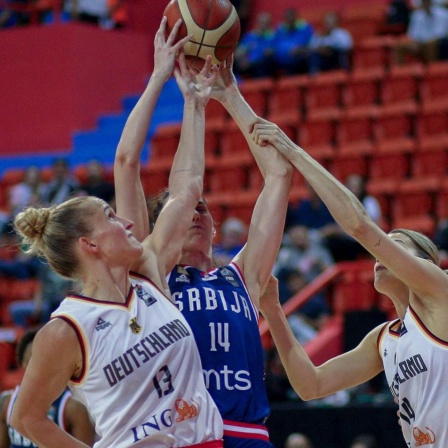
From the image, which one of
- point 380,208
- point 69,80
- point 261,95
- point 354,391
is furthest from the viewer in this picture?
point 69,80

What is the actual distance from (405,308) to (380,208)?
7.04m

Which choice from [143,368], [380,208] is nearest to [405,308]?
[143,368]

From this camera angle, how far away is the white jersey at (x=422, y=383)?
4012 mm

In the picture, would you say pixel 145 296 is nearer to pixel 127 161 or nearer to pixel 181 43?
pixel 127 161

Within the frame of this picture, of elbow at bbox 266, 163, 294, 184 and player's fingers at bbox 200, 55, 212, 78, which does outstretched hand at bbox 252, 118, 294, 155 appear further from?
player's fingers at bbox 200, 55, 212, 78

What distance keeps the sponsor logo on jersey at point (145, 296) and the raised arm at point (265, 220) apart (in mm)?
544

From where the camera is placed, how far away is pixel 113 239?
3.61 meters

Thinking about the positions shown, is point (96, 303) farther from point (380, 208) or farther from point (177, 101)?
point (177, 101)

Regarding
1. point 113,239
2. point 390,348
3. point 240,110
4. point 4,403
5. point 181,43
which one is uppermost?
point 181,43

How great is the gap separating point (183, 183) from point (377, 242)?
0.75 meters

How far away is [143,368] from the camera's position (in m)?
3.43

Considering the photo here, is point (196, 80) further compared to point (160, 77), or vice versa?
point (196, 80)

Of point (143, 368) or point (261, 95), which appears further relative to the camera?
point (261, 95)

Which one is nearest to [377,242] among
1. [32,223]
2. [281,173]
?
[281,173]
